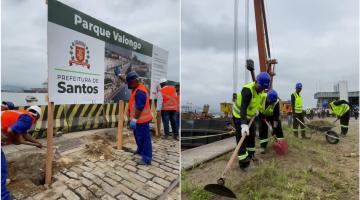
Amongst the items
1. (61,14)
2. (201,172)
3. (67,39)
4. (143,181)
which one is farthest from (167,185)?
(61,14)

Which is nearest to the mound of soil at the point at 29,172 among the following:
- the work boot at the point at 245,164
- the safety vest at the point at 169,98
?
the work boot at the point at 245,164

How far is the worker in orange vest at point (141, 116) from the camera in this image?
4523 mm

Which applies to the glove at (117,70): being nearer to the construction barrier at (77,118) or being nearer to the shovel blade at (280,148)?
the construction barrier at (77,118)

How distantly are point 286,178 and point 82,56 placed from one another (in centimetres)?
341

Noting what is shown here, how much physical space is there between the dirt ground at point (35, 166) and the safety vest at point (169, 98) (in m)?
1.81

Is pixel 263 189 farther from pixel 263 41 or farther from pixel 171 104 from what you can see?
pixel 263 41

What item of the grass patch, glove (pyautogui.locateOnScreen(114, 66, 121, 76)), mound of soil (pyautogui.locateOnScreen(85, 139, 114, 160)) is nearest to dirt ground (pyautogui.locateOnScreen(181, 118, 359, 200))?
the grass patch

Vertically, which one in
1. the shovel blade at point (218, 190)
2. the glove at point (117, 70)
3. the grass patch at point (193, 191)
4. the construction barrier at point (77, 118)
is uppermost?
the glove at point (117, 70)

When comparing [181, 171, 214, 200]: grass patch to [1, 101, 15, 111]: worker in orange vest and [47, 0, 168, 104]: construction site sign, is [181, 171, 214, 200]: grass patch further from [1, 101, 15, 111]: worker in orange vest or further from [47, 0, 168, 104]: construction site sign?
[1, 101, 15, 111]: worker in orange vest

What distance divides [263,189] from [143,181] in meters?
1.60

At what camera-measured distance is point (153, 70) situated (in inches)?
294

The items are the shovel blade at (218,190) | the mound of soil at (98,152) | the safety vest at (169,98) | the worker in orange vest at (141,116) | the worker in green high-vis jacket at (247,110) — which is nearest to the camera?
the shovel blade at (218,190)

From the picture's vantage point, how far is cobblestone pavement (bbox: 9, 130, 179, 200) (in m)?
3.43

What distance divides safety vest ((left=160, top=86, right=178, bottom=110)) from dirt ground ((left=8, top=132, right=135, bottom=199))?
1809 millimetres
